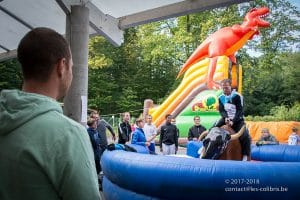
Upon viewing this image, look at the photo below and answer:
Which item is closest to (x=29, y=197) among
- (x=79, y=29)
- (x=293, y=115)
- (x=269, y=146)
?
(x=79, y=29)

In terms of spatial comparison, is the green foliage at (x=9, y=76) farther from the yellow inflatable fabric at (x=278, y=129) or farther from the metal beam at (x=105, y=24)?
the metal beam at (x=105, y=24)

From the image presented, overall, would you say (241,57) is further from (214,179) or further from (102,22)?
(214,179)

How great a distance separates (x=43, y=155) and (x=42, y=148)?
0.02m

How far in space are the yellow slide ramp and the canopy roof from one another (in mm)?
8689

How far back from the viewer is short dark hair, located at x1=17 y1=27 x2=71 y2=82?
4.72ft

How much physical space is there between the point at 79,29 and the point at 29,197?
6.47 m

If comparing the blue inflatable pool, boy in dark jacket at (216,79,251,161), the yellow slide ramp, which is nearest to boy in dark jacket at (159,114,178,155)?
boy in dark jacket at (216,79,251,161)

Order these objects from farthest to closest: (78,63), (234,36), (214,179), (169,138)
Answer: (234,36), (169,138), (78,63), (214,179)

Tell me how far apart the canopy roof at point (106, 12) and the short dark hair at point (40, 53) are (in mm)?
6500

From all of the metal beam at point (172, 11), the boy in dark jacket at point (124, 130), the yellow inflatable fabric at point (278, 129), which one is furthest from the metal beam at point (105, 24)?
the yellow inflatable fabric at point (278, 129)

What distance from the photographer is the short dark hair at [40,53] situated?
1439mm

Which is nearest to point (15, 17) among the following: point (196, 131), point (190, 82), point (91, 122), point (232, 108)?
point (91, 122)

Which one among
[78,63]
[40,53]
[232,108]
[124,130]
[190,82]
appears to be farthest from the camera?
[190,82]

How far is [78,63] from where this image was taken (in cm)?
748
